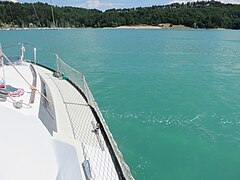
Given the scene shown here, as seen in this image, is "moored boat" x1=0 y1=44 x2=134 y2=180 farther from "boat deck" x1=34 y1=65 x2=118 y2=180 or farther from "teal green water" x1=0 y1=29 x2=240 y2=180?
"teal green water" x1=0 y1=29 x2=240 y2=180

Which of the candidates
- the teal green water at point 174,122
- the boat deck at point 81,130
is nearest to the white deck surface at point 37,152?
the boat deck at point 81,130

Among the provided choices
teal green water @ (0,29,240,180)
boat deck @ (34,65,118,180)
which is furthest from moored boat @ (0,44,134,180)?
teal green water @ (0,29,240,180)

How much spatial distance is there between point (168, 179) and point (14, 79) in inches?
158

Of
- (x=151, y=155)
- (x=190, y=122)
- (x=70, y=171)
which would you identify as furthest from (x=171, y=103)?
(x=70, y=171)

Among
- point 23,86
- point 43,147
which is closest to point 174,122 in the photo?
point 23,86

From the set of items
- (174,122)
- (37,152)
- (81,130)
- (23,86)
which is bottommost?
(174,122)

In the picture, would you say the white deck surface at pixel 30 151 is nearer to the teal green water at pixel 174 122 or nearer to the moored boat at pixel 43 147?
the moored boat at pixel 43 147

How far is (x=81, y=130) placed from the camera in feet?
14.7

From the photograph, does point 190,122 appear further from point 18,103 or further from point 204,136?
point 18,103

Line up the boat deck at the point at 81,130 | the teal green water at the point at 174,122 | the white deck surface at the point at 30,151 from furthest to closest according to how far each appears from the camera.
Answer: the teal green water at the point at 174,122, the boat deck at the point at 81,130, the white deck surface at the point at 30,151

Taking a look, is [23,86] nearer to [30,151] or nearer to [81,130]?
[81,130]

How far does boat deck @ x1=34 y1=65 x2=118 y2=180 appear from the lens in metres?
3.42

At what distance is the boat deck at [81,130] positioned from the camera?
3418mm

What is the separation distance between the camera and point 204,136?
728 cm
